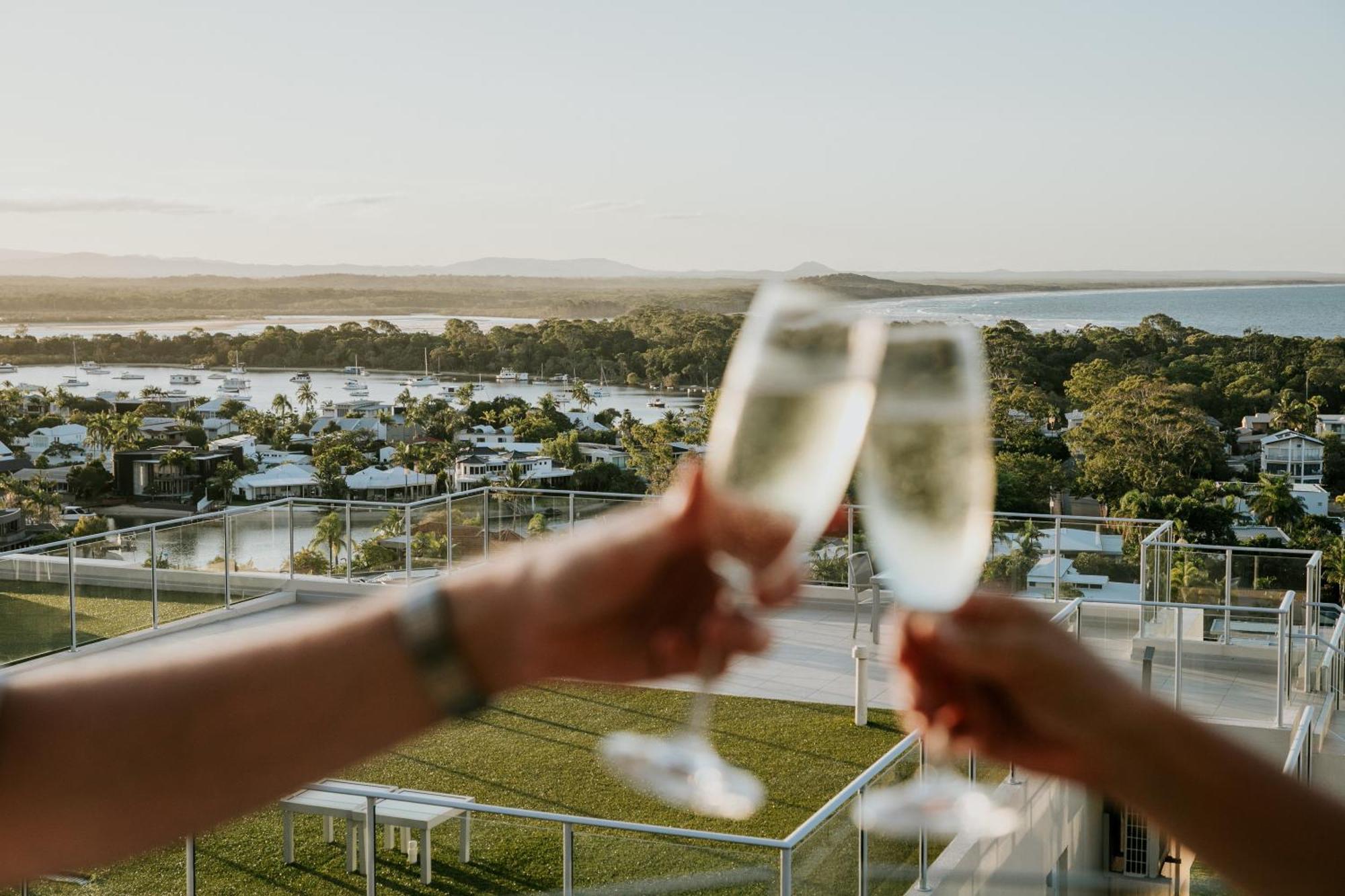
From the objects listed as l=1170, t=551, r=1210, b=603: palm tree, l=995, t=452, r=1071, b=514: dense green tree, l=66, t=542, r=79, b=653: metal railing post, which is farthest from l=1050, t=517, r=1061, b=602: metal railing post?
l=995, t=452, r=1071, b=514: dense green tree

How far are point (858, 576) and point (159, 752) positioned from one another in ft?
36.9

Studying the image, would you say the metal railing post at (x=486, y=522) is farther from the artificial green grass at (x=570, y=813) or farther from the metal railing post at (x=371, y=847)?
the metal railing post at (x=371, y=847)

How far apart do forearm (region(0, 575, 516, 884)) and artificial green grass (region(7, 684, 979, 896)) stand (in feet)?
6.57

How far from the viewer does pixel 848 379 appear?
63 centimetres

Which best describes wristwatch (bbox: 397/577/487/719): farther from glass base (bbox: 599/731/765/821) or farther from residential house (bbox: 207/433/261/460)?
residential house (bbox: 207/433/261/460)

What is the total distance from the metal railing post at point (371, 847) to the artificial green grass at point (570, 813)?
0.18 ft

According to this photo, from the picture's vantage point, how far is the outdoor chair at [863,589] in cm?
1134

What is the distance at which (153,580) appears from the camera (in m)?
12.0

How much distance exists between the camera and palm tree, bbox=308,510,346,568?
13.5 metres

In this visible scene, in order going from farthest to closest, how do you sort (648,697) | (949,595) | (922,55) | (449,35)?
(449,35), (922,55), (648,697), (949,595)

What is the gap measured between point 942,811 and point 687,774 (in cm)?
13

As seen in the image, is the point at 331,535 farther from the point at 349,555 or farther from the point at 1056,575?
the point at 1056,575

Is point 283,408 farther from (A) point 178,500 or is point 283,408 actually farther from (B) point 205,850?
(B) point 205,850

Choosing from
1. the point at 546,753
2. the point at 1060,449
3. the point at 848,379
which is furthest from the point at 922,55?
the point at 848,379
